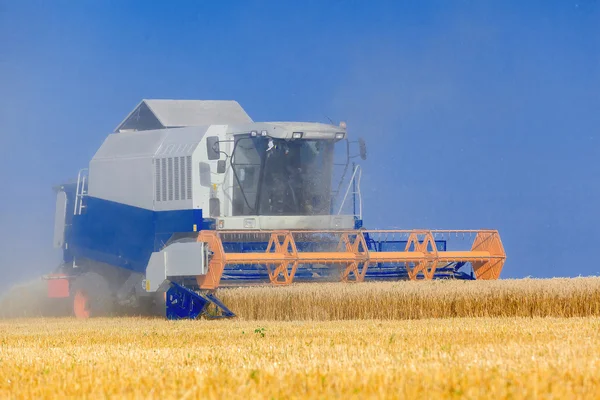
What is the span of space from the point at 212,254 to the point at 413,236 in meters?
3.42

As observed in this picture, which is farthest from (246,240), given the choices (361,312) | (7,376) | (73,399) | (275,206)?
(73,399)

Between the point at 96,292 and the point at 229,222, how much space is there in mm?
3243

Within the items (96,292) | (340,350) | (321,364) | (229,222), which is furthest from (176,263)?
(321,364)

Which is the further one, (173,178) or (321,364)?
(173,178)

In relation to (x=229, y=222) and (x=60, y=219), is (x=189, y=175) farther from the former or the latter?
(x=60, y=219)

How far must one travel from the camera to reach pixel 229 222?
681 inches

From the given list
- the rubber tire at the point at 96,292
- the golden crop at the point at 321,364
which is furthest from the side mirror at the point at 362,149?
the golden crop at the point at 321,364

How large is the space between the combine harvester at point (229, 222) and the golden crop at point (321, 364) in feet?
16.0

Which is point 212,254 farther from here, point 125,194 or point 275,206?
point 125,194

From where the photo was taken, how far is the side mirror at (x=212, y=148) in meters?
17.1

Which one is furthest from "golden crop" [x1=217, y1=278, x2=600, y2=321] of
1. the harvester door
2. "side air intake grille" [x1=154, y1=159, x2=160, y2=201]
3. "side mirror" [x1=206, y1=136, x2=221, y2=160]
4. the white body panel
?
the harvester door

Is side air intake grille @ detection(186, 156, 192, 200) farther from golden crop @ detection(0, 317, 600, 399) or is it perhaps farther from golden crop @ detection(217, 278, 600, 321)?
golden crop @ detection(0, 317, 600, 399)

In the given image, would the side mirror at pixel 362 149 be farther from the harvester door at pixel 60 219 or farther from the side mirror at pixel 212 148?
the harvester door at pixel 60 219

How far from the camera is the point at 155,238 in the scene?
17.8 meters
